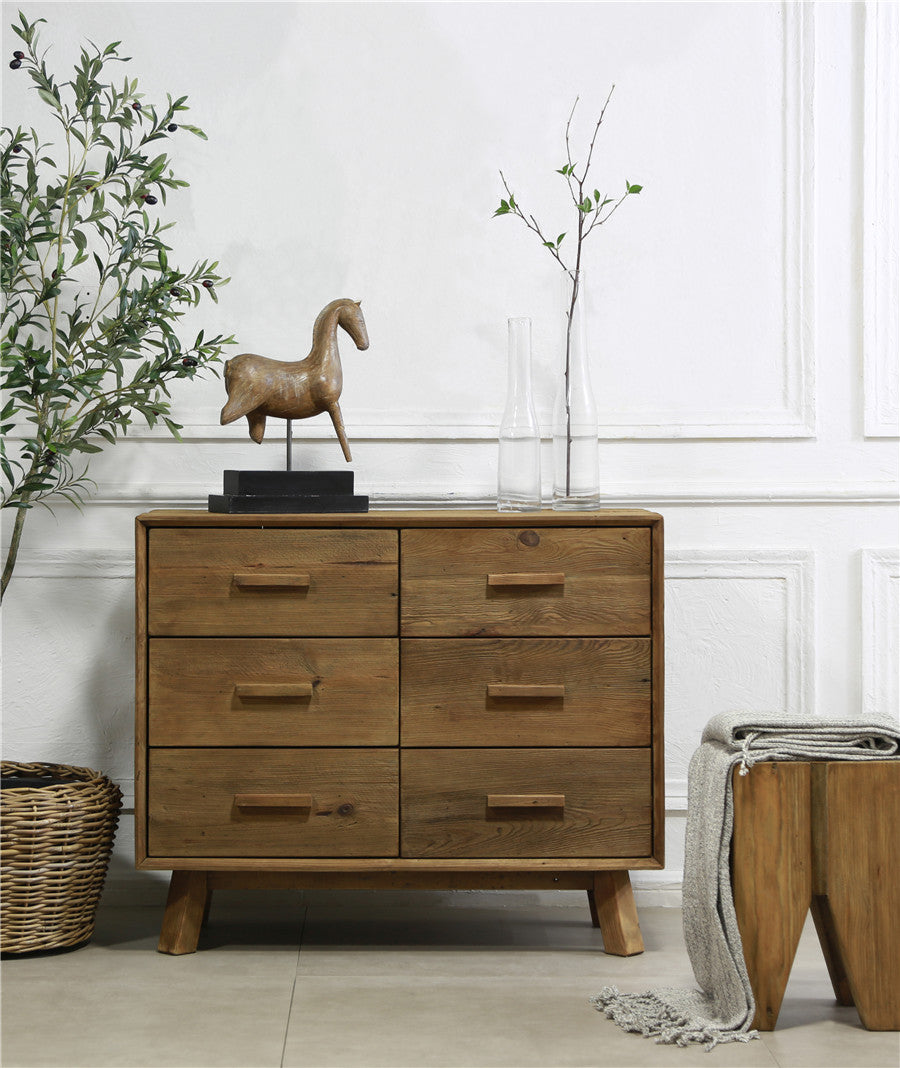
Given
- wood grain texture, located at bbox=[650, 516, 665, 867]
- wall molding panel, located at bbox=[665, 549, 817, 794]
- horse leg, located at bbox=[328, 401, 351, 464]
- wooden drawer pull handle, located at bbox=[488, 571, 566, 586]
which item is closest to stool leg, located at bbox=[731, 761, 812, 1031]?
wood grain texture, located at bbox=[650, 516, 665, 867]

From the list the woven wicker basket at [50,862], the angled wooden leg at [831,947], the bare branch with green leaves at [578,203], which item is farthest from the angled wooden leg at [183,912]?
the bare branch with green leaves at [578,203]

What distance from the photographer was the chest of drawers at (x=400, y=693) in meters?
2.04

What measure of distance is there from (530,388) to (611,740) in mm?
707

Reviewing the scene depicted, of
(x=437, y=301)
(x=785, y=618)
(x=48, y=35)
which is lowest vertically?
(x=785, y=618)

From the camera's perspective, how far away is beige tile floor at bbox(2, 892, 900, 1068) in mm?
1670

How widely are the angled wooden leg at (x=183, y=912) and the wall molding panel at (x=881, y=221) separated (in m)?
1.70

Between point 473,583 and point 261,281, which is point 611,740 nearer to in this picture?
point 473,583

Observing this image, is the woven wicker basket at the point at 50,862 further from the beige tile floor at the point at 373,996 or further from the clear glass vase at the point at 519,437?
the clear glass vase at the point at 519,437

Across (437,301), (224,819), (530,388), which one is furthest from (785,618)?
(224,819)

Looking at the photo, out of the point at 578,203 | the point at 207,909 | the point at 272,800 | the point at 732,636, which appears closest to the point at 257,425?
the point at 272,800

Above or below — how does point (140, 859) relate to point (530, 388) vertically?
below

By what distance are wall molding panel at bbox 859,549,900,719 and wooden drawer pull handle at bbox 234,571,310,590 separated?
4.15 ft

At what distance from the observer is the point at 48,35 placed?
7.97 feet

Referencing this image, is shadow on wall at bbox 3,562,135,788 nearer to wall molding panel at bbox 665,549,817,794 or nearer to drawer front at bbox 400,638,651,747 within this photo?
drawer front at bbox 400,638,651,747
